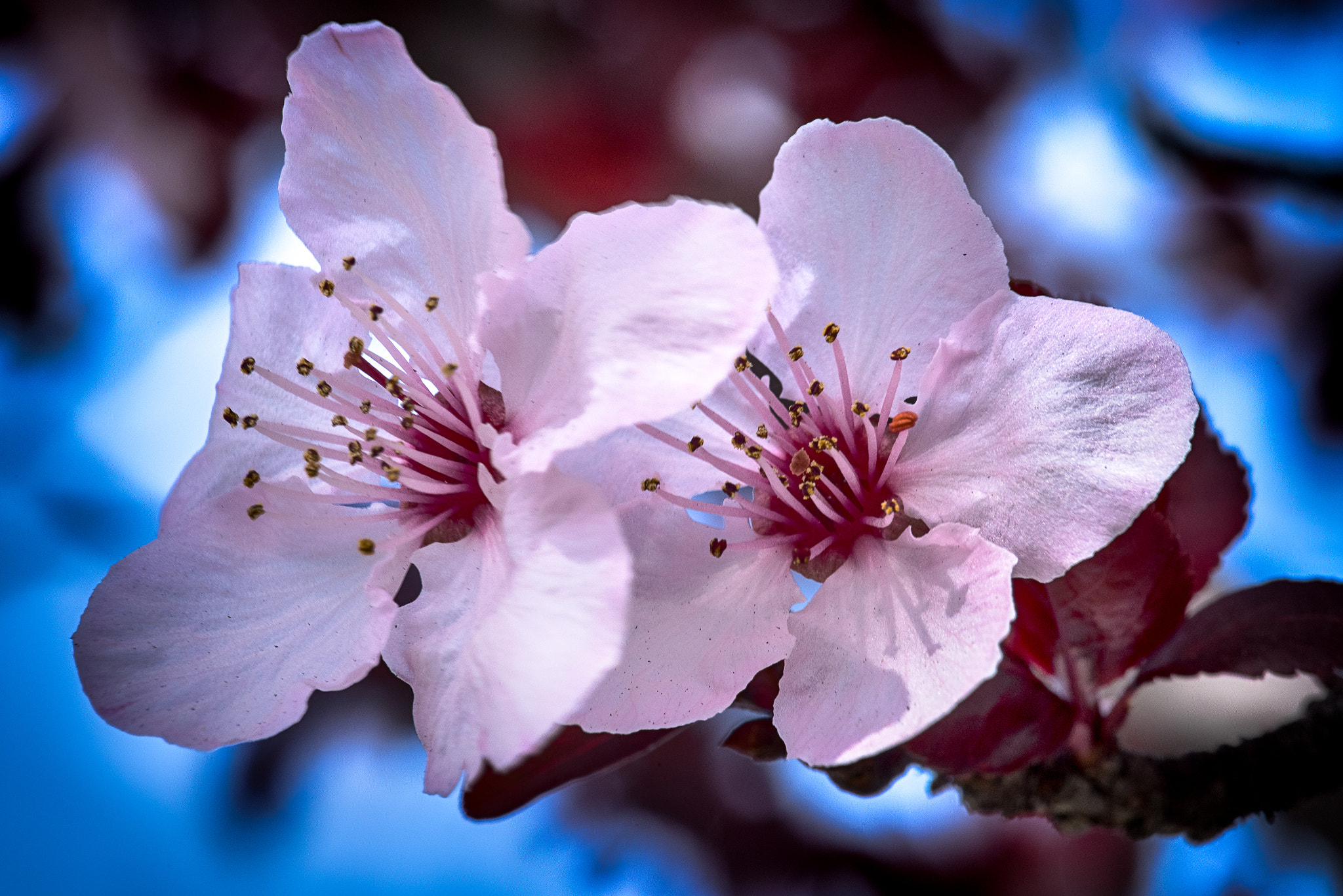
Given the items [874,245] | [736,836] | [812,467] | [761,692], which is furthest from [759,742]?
[736,836]

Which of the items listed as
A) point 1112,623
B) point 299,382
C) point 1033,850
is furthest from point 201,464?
point 1033,850

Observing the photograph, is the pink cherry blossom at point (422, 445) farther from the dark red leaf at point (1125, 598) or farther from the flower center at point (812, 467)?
the dark red leaf at point (1125, 598)

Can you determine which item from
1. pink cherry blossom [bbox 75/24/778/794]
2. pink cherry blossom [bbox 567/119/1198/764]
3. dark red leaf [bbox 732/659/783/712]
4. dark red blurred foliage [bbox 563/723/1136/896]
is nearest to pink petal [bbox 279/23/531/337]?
pink cherry blossom [bbox 75/24/778/794]

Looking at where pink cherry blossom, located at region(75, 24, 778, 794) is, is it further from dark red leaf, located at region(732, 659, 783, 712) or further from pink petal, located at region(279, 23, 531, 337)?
dark red leaf, located at region(732, 659, 783, 712)

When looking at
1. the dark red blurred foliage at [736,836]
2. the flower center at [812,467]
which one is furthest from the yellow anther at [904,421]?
the dark red blurred foliage at [736,836]

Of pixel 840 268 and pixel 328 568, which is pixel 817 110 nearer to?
pixel 840 268

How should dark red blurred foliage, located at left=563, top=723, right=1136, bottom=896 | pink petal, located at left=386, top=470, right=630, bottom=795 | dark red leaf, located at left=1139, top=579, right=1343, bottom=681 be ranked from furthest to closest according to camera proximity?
dark red blurred foliage, located at left=563, top=723, right=1136, bottom=896 → dark red leaf, located at left=1139, top=579, right=1343, bottom=681 → pink petal, located at left=386, top=470, right=630, bottom=795

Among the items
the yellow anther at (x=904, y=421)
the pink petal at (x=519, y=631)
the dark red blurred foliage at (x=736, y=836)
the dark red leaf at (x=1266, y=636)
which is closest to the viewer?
the pink petal at (x=519, y=631)
